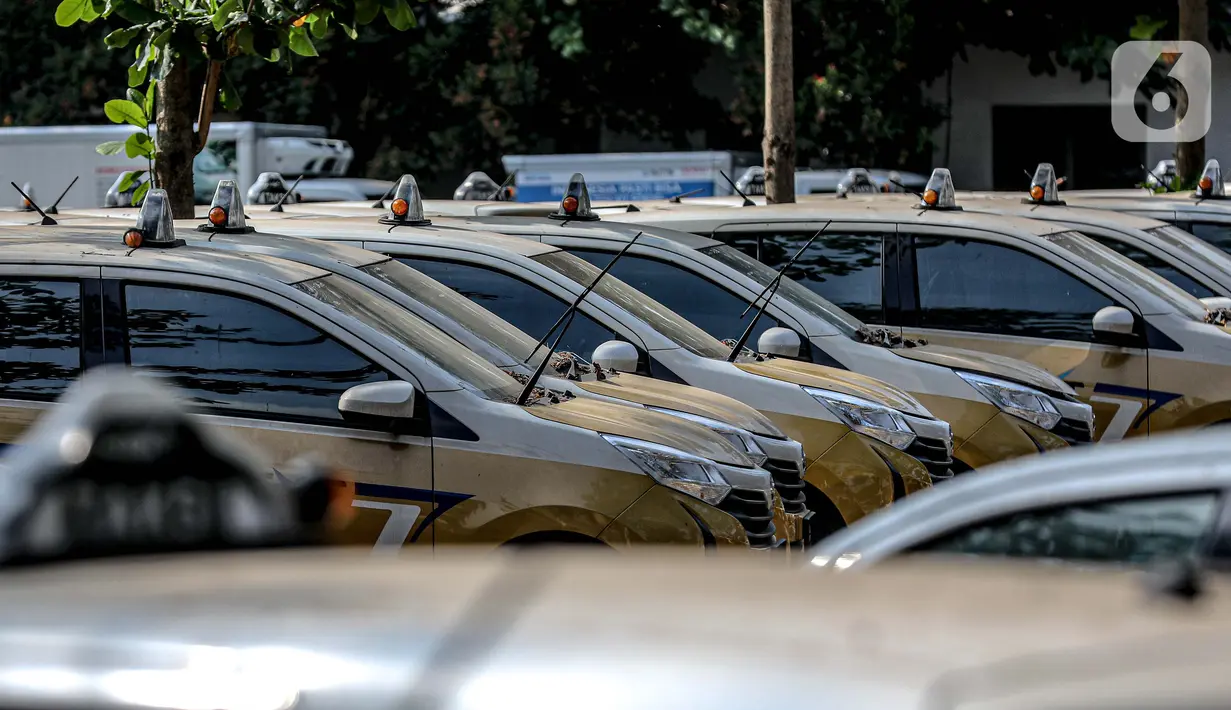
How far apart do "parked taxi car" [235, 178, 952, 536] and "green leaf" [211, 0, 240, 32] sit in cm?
111

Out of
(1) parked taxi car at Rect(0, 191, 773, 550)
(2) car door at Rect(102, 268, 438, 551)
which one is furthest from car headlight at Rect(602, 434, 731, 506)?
(2) car door at Rect(102, 268, 438, 551)

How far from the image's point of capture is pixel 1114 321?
8.04 metres

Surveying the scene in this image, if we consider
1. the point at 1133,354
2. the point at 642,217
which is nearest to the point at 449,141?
the point at 642,217

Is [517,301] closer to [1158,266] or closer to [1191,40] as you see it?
[1158,266]

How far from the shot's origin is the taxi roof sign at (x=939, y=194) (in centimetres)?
895

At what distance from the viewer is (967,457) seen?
25.0ft

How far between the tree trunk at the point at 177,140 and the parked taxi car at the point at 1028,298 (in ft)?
9.24

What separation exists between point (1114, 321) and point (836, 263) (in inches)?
57.6

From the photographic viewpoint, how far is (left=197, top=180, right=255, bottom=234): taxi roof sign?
6.30 meters

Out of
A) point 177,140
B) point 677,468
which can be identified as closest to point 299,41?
point 177,140

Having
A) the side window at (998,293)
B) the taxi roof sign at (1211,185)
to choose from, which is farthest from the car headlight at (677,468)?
the taxi roof sign at (1211,185)

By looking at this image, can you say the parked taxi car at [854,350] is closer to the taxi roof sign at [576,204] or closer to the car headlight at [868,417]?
the taxi roof sign at [576,204]

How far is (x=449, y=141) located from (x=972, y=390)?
21.2 metres

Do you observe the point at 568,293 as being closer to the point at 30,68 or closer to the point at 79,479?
the point at 79,479
